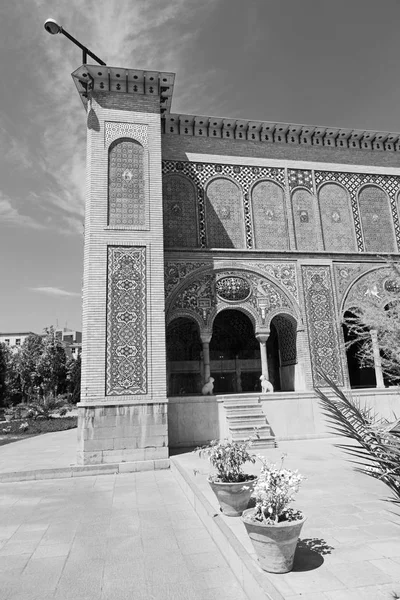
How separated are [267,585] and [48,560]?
6.99 ft

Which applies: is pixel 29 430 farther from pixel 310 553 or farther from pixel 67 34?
pixel 310 553

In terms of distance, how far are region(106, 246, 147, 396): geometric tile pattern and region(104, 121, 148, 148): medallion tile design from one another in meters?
2.71

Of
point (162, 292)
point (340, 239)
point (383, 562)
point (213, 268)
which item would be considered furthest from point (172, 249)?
point (383, 562)

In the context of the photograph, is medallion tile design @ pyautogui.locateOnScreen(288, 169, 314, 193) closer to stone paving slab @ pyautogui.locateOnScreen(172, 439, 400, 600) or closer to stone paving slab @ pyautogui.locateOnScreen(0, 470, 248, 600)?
stone paving slab @ pyautogui.locateOnScreen(172, 439, 400, 600)

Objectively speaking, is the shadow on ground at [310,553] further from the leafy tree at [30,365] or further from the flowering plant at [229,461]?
the leafy tree at [30,365]

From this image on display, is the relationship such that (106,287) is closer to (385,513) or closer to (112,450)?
(112,450)

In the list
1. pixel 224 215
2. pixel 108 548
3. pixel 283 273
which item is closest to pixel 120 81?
pixel 224 215

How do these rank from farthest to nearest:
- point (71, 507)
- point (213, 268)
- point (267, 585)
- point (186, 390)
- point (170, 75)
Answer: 1. point (186, 390)
2. point (213, 268)
3. point (170, 75)
4. point (71, 507)
5. point (267, 585)

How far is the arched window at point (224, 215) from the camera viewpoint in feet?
36.0

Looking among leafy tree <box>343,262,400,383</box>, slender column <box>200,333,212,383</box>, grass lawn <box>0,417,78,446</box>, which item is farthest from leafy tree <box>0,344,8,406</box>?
leafy tree <box>343,262,400,383</box>

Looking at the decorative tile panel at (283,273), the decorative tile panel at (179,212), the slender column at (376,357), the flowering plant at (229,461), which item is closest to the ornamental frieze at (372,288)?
the slender column at (376,357)

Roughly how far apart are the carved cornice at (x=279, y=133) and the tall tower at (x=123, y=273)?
119cm

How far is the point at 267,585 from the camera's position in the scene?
280 centimetres

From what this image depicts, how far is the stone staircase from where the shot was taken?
28.7 feet
